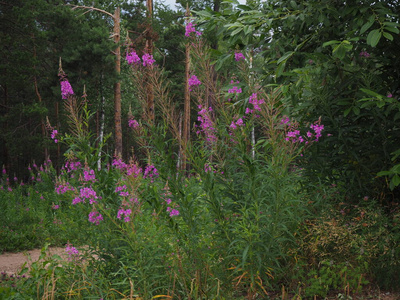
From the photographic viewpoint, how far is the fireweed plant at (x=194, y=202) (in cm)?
335

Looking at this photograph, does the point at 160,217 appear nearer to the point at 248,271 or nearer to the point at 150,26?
the point at 248,271

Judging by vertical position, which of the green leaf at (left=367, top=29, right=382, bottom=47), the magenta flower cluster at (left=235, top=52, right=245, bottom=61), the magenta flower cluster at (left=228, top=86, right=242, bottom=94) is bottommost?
the magenta flower cluster at (left=228, top=86, right=242, bottom=94)

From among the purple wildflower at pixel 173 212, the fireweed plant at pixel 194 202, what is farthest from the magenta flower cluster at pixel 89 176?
the purple wildflower at pixel 173 212

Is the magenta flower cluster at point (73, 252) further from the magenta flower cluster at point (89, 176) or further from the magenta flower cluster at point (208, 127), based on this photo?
the magenta flower cluster at point (208, 127)

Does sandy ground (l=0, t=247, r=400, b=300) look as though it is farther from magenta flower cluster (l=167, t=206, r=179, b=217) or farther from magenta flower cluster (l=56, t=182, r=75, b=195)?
magenta flower cluster (l=167, t=206, r=179, b=217)

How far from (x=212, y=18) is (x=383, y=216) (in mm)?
2543

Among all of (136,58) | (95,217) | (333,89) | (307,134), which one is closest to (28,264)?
(95,217)

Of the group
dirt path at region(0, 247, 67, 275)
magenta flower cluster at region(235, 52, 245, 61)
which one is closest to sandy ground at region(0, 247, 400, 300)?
dirt path at region(0, 247, 67, 275)

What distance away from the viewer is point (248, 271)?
3438mm

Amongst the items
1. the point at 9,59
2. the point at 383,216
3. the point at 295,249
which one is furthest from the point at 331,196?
the point at 9,59

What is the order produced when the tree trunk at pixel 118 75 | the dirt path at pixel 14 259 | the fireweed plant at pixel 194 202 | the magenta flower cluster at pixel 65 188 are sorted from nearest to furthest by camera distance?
the fireweed plant at pixel 194 202 < the magenta flower cluster at pixel 65 188 < the dirt path at pixel 14 259 < the tree trunk at pixel 118 75

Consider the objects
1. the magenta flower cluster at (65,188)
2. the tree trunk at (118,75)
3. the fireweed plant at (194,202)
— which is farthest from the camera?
the tree trunk at (118,75)

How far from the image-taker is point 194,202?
3625 millimetres

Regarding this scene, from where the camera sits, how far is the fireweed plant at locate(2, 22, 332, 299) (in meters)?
3.35
